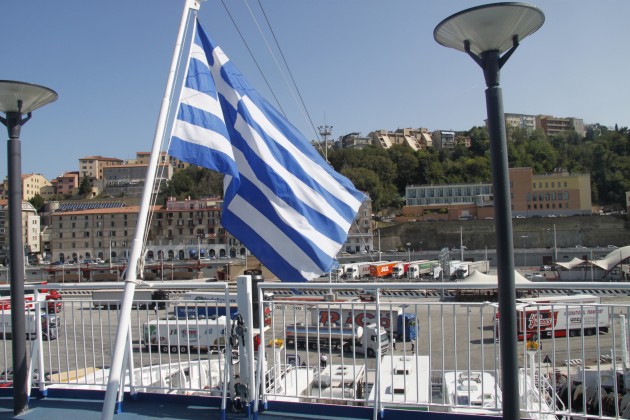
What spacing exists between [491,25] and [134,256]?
7.10 feet

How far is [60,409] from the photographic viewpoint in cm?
419

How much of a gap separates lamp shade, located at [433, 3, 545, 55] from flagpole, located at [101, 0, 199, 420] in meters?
1.48

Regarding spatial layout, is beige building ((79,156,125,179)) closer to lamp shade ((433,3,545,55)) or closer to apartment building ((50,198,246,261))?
apartment building ((50,198,246,261))

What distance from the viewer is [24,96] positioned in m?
3.89

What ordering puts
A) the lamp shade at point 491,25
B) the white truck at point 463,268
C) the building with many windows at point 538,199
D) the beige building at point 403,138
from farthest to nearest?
the beige building at point 403,138, the building with many windows at point 538,199, the white truck at point 463,268, the lamp shade at point 491,25

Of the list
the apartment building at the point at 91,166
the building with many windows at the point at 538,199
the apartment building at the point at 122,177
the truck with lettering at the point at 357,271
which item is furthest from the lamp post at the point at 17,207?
the apartment building at the point at 91,166

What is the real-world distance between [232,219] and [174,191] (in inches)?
4079

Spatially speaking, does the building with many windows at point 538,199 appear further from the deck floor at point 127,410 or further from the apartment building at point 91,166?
the deck floor at point 127,410

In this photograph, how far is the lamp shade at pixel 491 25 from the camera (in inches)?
105

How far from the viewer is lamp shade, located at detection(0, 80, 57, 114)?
3764 mm

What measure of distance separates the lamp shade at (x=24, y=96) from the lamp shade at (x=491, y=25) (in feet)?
8.92

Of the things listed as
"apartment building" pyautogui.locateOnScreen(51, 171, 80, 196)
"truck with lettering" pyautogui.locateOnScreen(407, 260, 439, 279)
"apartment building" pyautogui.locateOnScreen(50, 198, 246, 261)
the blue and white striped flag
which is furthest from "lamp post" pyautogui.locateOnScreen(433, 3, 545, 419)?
"apartment building" pyautogui.locateOnScreen(51, 171, 80, 196)

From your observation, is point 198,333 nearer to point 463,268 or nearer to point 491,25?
point 491,25

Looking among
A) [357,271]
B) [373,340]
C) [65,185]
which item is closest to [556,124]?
[357,271]
